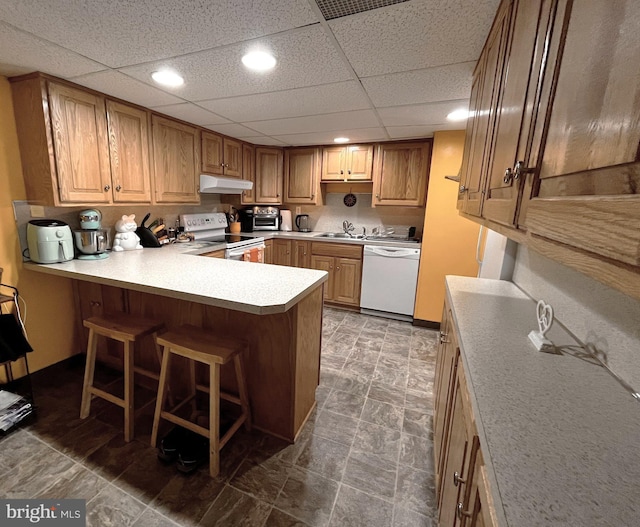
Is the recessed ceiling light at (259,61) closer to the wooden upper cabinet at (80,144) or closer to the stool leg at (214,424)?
the wooden upper cabinet at (80,144)

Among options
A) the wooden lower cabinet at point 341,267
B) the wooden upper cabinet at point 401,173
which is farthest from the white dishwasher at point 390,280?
the wooden upper cabinet at point 401,173

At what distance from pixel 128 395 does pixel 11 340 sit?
0.86 metres

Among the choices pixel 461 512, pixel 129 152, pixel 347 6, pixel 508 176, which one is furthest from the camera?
pixel 129 152

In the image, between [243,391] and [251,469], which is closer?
[251,469]

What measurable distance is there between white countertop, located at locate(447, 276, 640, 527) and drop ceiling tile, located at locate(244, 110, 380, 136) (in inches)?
83.9

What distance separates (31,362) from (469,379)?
2.92 metres

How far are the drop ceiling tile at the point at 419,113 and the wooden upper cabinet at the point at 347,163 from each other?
846mm

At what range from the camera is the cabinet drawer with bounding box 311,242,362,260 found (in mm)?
3654

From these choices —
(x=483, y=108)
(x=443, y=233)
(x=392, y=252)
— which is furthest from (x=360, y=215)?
(x=483, y=108)

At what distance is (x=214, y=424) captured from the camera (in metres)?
1.47

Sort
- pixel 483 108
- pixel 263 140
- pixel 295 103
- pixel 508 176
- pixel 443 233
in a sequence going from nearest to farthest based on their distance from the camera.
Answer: pixel 508 176
pixel 483 108
pixel 295 103
pixel 443 233
pixel 263 140

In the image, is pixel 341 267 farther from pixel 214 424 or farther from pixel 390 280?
pixel 214 424

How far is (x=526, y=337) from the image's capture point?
1131 mm

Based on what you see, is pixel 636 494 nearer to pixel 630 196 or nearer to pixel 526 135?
pixel 630 196
